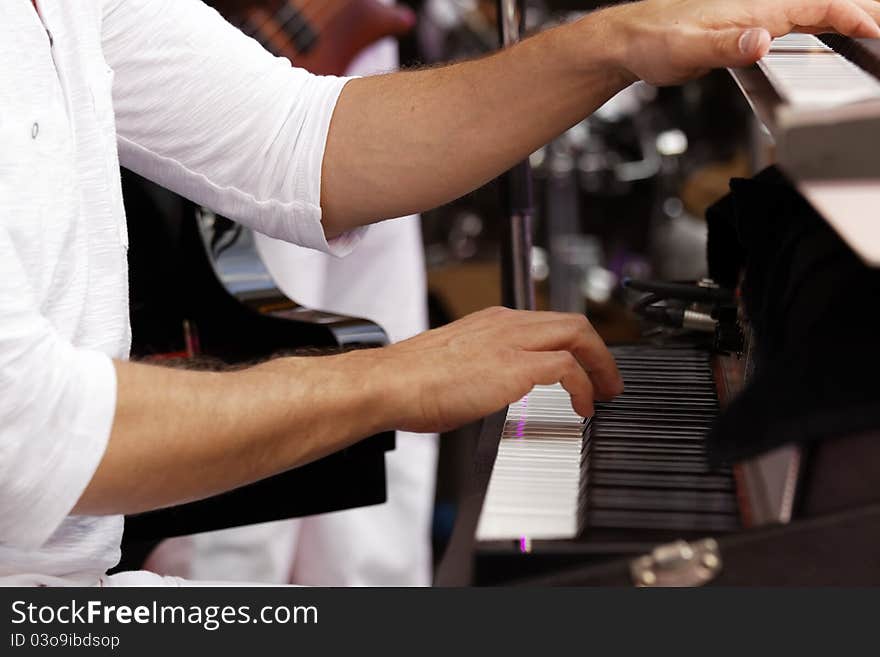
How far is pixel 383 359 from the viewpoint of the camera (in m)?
0.89

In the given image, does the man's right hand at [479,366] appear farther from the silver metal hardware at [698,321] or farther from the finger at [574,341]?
the silver metal hardware at [698,321]

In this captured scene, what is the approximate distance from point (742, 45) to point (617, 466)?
326 millimetres

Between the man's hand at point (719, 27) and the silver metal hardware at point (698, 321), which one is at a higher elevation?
the man's hand at point (719, 27)

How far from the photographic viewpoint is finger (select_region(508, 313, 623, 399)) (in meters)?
0.91

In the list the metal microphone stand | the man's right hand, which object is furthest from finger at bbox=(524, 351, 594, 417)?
the metal microphone stand

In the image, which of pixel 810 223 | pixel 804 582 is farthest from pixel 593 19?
pixel 804 582

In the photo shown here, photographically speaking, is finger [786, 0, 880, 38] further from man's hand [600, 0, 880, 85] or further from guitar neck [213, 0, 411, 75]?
guitar neck [213, 0, 411, 75]

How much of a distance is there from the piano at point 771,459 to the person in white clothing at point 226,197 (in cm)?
7

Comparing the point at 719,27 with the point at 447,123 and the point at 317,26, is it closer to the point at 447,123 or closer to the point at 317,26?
the point at 447,123

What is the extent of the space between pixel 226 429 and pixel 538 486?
214 mm

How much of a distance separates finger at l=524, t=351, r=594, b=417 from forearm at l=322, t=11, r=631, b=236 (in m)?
0.28

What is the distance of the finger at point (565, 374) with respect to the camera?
2.89 feet

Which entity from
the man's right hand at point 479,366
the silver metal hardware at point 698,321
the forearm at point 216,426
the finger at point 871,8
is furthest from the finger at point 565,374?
the finger at point 871,8

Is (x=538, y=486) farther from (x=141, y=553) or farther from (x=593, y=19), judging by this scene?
(x=141, y=553)
